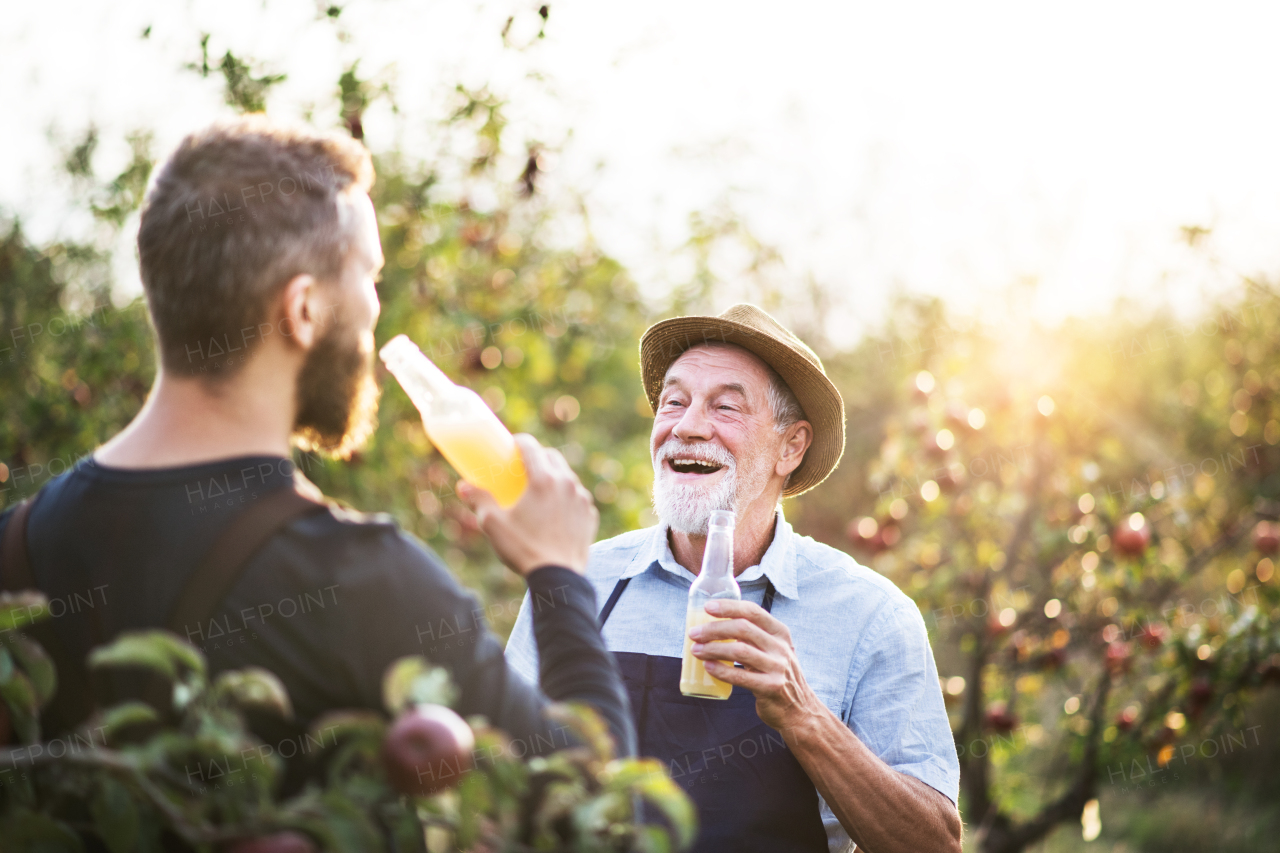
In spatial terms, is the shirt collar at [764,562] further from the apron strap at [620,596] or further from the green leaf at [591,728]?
the green leaf at [591,728]

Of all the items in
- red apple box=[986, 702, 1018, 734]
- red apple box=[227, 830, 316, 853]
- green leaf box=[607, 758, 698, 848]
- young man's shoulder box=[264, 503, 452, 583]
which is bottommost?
red apple box=[986, 702, 1018, 734]

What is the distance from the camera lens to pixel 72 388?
15.3 ft

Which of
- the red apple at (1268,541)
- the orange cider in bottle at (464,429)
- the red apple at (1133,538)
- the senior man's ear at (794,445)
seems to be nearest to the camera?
the orange cider in bottle at (464,429)

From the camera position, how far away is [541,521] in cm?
138

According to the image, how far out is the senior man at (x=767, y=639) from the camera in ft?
6.82

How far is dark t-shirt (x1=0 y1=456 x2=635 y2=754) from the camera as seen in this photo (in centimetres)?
119

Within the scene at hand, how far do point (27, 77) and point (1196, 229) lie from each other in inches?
217

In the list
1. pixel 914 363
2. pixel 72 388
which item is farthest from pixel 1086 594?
pixel 72 388

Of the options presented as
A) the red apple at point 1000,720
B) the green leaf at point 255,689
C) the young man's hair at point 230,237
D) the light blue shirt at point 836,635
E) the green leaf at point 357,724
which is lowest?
the red apple at point 1000,720

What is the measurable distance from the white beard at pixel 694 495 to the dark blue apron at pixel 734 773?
478 mm

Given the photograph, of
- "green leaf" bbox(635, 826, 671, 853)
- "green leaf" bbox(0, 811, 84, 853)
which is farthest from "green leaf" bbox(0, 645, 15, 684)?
"green leaf" bbox(635, 826, 671, 853)

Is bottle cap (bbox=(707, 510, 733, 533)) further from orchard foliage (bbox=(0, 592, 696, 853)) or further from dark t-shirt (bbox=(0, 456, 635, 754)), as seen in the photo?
orchard foliage (bbox=(0, 592, 696, 853))

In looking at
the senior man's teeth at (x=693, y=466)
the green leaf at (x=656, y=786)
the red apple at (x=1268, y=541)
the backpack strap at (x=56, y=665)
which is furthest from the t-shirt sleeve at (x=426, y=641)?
the red apple at (x=1268, y=541)

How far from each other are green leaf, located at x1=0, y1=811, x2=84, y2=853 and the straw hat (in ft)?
6.69
